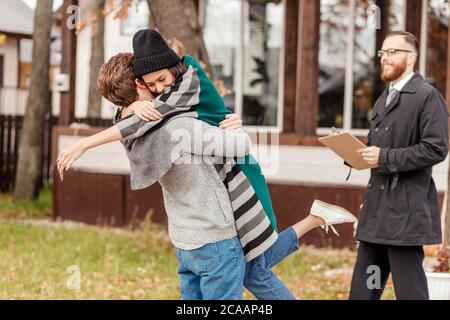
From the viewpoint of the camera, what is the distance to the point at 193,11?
8555 millimetres

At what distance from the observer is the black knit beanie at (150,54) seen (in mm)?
3883

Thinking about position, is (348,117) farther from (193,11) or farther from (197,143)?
(197,143)

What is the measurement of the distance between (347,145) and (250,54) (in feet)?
25.1

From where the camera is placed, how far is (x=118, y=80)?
12.9 feet

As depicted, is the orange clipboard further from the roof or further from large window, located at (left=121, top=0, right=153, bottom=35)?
the roof

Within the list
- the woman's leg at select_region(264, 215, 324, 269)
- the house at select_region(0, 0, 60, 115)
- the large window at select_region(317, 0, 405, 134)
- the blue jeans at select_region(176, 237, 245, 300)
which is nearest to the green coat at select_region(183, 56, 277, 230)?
the woman's leg at select_region(264, 215, 324, 269)

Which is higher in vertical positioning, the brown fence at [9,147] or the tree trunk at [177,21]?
the tree trunk at [177,21]

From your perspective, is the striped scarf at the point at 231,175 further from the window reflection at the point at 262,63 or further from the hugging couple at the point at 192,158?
the window reflection at the point at 262,63

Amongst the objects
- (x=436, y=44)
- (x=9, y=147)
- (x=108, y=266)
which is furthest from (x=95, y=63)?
(x=108, y=266)

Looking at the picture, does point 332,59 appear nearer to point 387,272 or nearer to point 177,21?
point 177,21

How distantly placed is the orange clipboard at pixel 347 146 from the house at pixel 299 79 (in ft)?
17.1

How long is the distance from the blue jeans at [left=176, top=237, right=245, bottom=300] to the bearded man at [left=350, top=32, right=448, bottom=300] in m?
1.20

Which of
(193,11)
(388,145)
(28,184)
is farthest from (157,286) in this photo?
(28,184)

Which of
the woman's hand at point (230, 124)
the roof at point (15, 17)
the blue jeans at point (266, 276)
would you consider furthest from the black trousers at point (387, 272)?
the roof at point (15, 17)
